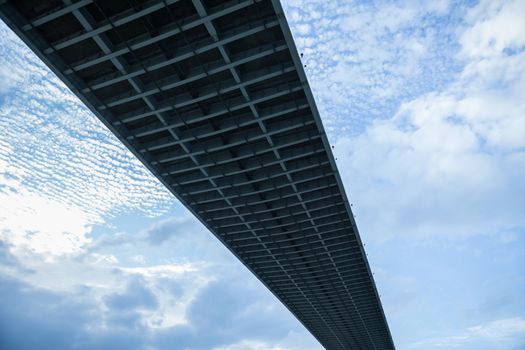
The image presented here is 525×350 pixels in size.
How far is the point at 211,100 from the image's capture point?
34.4 metres

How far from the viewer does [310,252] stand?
67.1m

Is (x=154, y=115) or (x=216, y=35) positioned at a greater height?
(x=154, y=115)

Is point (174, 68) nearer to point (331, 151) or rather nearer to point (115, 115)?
point (115, 115)

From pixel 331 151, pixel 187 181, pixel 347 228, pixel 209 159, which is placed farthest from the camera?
pixel 347 228

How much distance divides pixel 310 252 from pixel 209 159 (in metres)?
33.9

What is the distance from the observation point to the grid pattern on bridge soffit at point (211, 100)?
26.0 metres

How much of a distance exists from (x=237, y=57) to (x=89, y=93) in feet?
47.6

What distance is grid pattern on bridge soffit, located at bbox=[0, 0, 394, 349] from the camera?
2605 cm

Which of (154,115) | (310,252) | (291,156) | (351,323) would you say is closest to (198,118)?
(154,115)

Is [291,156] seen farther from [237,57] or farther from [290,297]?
[290,297]

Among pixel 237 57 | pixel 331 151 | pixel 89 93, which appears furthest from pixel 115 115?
pixel 331 151

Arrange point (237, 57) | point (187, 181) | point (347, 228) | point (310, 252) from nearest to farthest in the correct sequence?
point (237, 57) → point (187, 181) → point (347, 228) → point (310, 252)

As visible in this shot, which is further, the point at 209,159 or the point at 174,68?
the point at 209,159

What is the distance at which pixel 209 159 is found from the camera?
4203 cm
